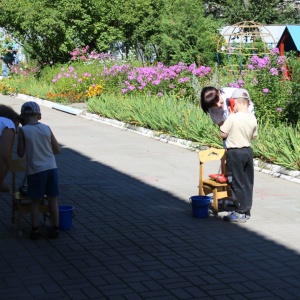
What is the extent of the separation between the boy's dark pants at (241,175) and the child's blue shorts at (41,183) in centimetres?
205

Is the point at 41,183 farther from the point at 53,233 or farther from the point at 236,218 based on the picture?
the point at 236,218

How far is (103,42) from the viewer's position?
28109 millimetres

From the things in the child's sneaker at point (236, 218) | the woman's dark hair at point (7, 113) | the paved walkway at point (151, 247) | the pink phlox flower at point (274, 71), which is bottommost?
the paved walkway at point (151, 247)

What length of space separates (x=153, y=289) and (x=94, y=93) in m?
15.9

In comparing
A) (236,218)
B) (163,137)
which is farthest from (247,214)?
(163,137)

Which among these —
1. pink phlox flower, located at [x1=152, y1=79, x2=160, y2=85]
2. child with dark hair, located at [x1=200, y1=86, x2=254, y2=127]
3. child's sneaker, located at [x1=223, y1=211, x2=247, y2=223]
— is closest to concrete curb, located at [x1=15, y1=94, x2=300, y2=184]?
pink phlox flower, located at [x1=152, y1=79, x2=160, y2=85]

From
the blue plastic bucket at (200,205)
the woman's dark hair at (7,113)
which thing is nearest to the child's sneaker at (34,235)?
the woman's dark hair at (7,113)

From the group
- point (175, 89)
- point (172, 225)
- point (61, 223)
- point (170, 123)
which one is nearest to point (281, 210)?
point (172, 225)

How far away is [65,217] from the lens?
805 centimetres

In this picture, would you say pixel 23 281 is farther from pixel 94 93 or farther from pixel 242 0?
pixel 242 0

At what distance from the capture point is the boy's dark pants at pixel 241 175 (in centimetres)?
848

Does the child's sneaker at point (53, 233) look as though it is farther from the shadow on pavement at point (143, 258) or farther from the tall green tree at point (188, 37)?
the tall green tree at point (188, 37)

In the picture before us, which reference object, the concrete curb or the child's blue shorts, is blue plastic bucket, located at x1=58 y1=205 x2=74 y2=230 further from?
the concrete curb

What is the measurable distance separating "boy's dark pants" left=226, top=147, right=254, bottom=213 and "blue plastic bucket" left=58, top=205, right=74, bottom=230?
185cm
